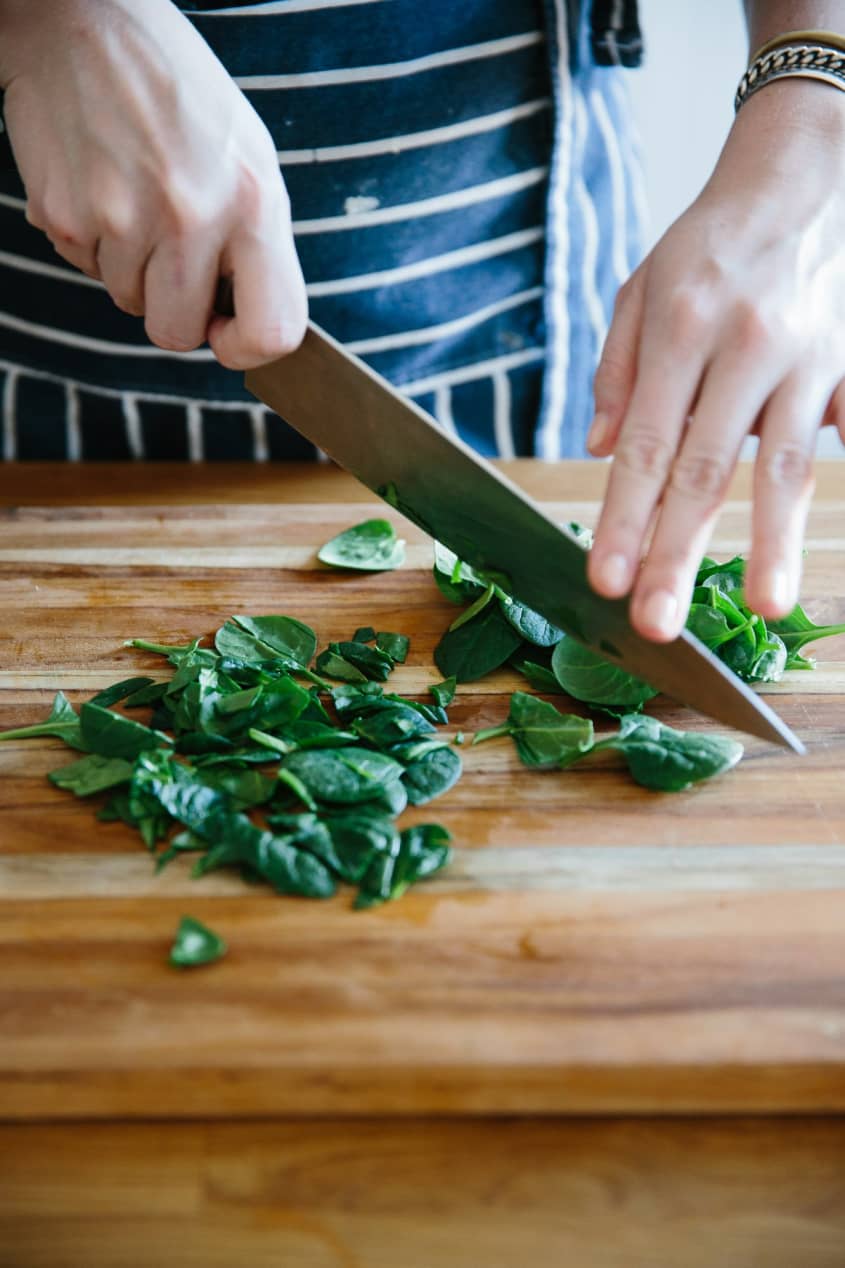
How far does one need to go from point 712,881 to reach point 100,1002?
540 millimetres

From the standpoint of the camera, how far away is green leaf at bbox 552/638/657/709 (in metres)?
1.19

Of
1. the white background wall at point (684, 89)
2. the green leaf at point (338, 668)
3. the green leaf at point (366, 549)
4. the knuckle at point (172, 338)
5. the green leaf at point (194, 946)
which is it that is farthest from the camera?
the white background wall at point (684, 89)

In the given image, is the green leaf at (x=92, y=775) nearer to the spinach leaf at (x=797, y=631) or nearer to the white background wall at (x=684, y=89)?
the spinach leaf at (x=797, y=631)

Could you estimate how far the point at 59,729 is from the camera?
119cm

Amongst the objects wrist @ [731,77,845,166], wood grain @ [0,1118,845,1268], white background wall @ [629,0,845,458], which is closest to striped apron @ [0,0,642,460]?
wrist @ [731,77,845,166]

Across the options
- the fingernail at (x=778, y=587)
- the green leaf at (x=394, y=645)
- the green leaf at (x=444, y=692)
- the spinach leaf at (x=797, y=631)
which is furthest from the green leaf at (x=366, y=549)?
the fingernail at (x=778, y=587)

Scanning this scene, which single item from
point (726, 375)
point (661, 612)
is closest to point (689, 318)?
point (726, 375)

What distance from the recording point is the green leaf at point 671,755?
3.64ft

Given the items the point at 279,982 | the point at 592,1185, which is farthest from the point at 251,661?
the point at 592,1185

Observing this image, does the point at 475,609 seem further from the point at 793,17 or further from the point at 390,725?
the point at 793,17

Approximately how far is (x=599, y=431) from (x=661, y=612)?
24 centimetres

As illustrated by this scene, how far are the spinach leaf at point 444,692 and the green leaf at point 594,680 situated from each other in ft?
0.38

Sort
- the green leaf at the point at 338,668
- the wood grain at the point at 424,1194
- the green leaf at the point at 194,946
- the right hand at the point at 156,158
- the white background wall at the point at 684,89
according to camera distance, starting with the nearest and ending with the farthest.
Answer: the wood grain at the point at 424,1194
the green leaf at the point at 194,946
the right hand at the point at 156,158
the green leaf at the point at 338,668
the white background wall at the point at 684,89

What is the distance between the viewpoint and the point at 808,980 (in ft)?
3.07
